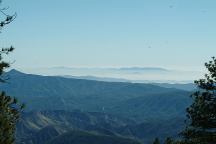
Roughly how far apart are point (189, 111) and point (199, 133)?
7.94 feet

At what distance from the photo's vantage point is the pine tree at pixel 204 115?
1419 inches

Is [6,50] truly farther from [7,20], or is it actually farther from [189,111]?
[189,111]

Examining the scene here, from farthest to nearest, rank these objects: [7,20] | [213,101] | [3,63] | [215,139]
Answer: [213,101]
[215,139]
[3,63]
[7,20]

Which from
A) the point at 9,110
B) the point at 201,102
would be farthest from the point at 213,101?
the point at 9,110

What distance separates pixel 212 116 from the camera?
36375 millimetres

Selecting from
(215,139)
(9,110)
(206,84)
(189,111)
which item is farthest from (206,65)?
(9,110)

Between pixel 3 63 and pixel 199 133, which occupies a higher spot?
pixel 3 63

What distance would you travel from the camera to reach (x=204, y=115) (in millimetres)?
36656

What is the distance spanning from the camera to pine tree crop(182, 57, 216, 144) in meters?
36.0

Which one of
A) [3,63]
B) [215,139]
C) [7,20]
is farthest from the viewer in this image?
[215,139]

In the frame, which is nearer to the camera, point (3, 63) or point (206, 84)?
point (3, 63)

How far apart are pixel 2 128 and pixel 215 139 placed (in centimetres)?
1597

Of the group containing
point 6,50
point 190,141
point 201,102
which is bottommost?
point 190,141

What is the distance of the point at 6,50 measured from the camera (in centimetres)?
3105
